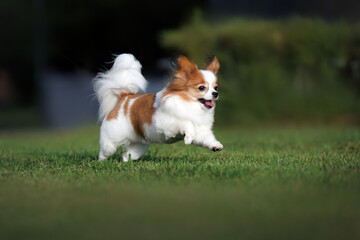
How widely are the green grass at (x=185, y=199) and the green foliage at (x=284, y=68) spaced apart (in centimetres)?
735

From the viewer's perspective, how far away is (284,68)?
14.1m

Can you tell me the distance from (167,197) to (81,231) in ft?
3.45

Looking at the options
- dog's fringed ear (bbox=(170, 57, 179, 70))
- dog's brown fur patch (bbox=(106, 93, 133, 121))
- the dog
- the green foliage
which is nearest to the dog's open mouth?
the dog

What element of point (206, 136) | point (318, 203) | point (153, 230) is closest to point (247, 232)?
point (153, 230)

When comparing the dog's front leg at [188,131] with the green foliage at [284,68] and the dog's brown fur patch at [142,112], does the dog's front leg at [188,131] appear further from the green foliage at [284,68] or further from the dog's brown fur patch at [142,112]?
the green foliage at [284,68]

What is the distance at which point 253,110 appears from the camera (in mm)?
14000

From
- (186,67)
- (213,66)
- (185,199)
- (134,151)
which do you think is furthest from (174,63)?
(185,199)

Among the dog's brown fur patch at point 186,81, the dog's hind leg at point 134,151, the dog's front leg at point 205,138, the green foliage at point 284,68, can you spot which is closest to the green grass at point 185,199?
the dog's front leg at point 205,138

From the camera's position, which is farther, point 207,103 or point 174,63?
point 174,63

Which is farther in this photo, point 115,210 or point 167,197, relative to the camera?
point 167,197

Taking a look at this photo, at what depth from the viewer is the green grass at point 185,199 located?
336cm

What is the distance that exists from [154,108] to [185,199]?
1945mm

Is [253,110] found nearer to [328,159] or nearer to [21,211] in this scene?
[328,159]

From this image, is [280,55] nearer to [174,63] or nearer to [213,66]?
[213,66]
